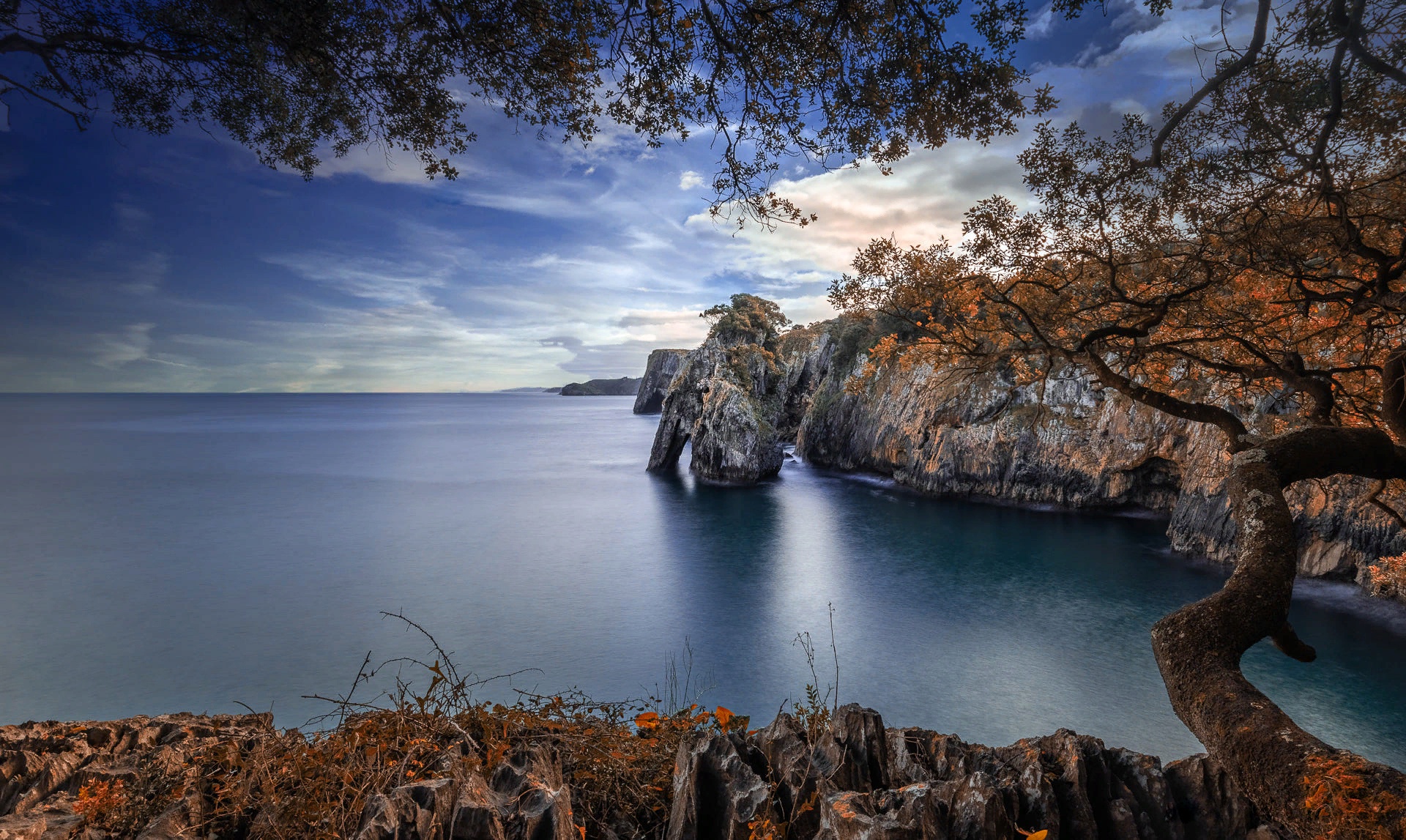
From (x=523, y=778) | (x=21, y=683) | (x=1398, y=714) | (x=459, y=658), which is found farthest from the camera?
(x=459, y=658)

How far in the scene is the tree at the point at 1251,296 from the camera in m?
2.82

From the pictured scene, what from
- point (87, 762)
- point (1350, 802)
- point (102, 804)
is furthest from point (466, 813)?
Result: point (1350, 802)

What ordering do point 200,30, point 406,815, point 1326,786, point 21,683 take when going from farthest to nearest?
1. point 21,683
2. point 200,30
3. point 406,815
4. point 1326,786

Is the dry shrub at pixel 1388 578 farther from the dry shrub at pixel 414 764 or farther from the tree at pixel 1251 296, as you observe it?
the dry shrub at pixel 414 764

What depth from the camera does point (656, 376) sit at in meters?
126

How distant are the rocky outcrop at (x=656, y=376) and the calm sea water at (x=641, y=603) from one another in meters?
88.0

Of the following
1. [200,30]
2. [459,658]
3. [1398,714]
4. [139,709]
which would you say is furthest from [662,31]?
[1398,714]

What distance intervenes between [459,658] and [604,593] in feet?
19.5

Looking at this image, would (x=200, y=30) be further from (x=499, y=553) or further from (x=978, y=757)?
(x=499, y=553)

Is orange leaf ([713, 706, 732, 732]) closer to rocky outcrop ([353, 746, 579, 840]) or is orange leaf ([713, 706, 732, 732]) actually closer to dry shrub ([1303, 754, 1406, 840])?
rocky outcrop ([353, 746, 579, 840])

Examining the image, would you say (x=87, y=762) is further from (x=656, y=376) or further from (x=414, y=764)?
(x=656, y=376)

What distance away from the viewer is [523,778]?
9.66ft

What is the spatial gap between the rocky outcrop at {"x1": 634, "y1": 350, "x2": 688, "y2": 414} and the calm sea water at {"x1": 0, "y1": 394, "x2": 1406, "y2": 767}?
88.0 m

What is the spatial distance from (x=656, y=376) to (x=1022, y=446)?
3981 inches
